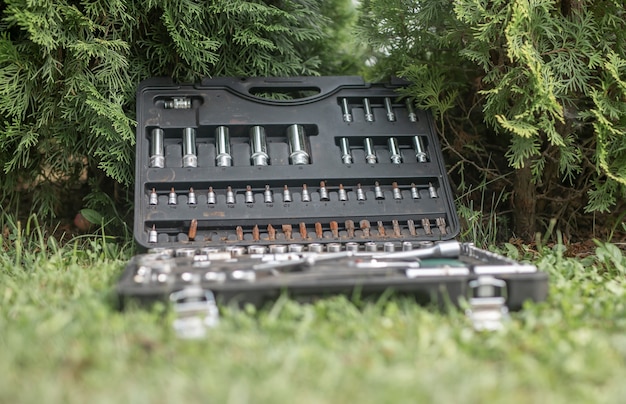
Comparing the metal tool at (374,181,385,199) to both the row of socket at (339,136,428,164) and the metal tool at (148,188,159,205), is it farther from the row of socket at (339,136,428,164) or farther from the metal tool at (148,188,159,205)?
the metal tool at (148,188,159,205)

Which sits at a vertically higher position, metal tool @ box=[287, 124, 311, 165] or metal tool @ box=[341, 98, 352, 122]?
metal tool @ box=[341, 98, 352, 122]

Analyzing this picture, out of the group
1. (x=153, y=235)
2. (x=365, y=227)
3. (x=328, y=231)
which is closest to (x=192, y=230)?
(x=153, y=235)

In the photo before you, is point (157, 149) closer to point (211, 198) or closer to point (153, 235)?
point (211, 198)

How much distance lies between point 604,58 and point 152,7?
2802 mm

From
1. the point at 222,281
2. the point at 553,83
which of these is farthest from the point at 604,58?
the point at 222,281

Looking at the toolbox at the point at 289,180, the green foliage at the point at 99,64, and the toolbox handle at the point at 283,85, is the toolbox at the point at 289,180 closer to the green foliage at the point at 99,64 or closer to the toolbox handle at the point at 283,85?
the toolbox handle at the point at 283,85

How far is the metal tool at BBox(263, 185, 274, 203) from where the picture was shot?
3.53m

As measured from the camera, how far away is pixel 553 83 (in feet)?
11.0

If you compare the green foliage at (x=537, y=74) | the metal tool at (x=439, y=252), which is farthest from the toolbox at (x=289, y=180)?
the green foliage at (x=537, y=74)

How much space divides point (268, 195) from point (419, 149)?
104 cm

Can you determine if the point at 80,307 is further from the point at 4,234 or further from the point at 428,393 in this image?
the point at 4,234

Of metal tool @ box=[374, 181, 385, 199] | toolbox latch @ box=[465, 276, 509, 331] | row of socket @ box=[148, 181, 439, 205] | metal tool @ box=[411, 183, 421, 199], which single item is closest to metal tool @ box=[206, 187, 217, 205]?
row of socket @ box=[148, 181, 439, 205]

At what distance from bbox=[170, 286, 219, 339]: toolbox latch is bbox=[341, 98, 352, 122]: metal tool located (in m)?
1.99

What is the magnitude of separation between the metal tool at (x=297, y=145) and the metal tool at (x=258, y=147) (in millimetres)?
159
